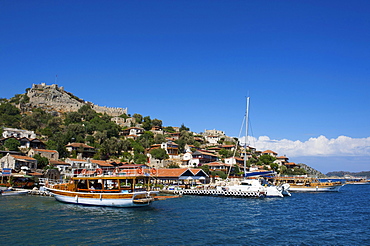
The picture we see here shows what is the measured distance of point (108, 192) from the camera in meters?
32.6

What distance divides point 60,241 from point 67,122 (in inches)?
3389

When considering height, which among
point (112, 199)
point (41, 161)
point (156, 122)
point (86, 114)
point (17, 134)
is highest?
point (86, 114)

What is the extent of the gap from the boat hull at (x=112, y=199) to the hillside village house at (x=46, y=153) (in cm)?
3351

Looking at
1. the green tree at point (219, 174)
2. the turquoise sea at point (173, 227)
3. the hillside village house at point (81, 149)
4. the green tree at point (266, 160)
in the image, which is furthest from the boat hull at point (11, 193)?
the green tree at point (266, 160)

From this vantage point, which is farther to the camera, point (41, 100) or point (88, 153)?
point (41, 100)

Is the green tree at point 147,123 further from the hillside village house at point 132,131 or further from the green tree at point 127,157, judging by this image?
the green tree at point 127,157

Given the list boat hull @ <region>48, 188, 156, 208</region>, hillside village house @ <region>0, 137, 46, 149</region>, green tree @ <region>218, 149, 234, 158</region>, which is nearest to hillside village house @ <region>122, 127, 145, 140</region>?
green tree @ <region>218, 149, 234, 158</region>

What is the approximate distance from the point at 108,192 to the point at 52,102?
319ft

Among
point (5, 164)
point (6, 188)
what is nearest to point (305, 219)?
point (6, 188)

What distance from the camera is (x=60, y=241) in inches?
709

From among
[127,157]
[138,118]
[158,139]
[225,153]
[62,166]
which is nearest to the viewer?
[62,166]

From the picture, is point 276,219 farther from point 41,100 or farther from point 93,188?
point 41,100

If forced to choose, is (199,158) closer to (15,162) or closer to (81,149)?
(81,149)

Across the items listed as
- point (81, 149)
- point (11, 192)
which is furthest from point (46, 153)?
point (11, 192)
